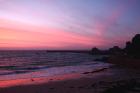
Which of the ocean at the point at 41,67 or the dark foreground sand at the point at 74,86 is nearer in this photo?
the dark foreground sand at the point at 74,86

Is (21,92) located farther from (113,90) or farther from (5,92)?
(113,90)

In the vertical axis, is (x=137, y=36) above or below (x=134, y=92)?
above

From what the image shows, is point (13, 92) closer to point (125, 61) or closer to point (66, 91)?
point (66, 91)

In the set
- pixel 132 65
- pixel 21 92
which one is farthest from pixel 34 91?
pixel 132 65

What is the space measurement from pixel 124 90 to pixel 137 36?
47.7 metres

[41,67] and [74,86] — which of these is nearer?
[74,86]

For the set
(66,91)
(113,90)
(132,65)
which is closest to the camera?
(113,90)

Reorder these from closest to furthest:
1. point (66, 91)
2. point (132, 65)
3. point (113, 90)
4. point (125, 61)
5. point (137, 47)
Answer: point (113, 90), point (66, 91), point (132, 65), point (125, 61), point (137, 47)

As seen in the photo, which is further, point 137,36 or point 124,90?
point 137,36

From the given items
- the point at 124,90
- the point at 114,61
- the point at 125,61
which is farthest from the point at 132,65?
the point at 124,90

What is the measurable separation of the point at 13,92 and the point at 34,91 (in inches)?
55.0

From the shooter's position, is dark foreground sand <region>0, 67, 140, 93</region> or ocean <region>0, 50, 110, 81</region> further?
ocean <region>0, 50, 110, 81</region>

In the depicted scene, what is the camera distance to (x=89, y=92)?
1392 centimetres

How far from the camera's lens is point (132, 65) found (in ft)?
139
